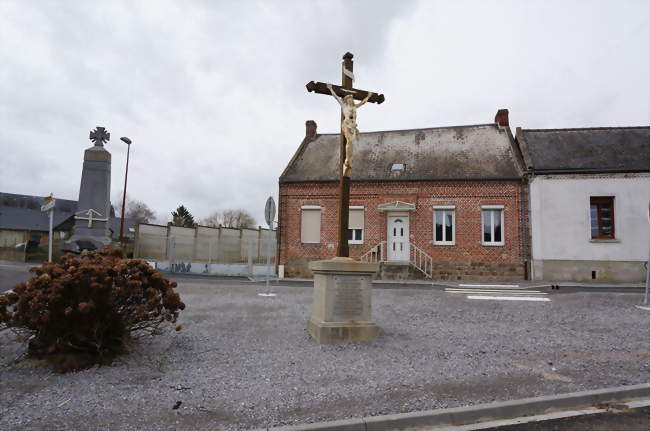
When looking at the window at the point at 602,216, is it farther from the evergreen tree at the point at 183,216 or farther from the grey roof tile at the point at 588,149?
the evergreen tree at the point at 183,216

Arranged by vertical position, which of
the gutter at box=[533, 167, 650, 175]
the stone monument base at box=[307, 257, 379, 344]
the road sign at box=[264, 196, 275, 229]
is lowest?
the stone monument base at box=[307, 257, 379, 344]

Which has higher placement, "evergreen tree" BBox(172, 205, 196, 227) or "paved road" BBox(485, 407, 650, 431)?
"evergreen tree" BBox(172, 205, 196, 227)

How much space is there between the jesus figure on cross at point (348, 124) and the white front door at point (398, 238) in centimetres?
1301

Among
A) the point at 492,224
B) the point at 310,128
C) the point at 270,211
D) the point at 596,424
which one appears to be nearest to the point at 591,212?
the point at 492,224

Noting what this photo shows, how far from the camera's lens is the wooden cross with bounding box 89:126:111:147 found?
542 inches

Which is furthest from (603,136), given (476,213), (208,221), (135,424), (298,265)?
(208,221)

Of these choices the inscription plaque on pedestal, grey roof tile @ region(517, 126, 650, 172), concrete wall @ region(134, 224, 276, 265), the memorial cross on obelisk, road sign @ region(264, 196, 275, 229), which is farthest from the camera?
concrete wall @ region(134, 224, 276, 265)

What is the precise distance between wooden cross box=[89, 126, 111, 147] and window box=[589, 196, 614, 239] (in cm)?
1975

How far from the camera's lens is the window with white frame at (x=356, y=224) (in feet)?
65.4

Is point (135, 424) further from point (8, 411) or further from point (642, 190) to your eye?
point (642, 190)

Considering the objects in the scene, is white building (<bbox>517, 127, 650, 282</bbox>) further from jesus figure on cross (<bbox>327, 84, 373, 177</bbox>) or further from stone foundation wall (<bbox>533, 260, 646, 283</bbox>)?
jesus figure on cross (<bbox>327, 84, 373, 177</bbox>)

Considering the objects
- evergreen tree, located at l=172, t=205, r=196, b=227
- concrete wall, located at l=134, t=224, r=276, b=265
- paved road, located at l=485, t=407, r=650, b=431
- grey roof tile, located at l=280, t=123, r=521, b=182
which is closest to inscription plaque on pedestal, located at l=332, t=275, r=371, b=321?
paved road, located at l=485, t=407, r=650, b=431

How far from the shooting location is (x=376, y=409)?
12.3 feet

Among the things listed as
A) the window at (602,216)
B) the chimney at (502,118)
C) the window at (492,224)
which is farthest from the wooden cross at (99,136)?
the window at (602,216)
